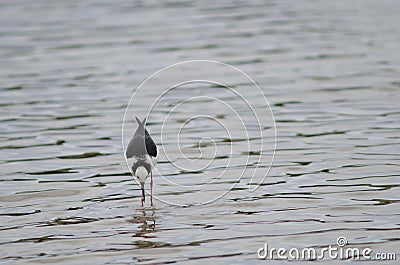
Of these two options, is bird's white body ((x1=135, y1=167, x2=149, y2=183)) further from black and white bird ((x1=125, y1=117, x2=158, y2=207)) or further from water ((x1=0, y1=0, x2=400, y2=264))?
water ((x1=0, y1=0, x2=400, y2=264))

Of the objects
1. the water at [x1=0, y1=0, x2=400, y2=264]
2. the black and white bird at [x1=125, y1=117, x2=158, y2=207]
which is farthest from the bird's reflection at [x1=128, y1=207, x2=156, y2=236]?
the black and white bird at [x1=125, y1=117, x2=158, y2=207]

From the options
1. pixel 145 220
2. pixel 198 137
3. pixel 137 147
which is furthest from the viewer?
pixel 198 137

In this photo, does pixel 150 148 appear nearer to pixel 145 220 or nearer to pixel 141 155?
pixel 141 155

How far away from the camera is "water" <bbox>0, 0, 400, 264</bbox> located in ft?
23.7

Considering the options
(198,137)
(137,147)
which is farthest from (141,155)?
(198,137)

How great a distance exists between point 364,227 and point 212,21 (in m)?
13.4

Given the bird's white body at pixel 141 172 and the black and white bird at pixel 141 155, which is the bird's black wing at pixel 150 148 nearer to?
the black and white bird at pixel 141 155

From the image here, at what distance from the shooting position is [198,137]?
36.2 feet

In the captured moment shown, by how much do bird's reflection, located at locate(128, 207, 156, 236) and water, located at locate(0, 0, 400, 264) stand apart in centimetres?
3

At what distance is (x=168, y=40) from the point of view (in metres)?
17.9

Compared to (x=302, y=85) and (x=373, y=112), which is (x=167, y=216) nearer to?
(x=373, y=112)

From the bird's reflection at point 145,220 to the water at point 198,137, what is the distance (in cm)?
3

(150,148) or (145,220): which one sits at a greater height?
(150,148)

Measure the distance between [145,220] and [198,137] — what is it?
337cm
